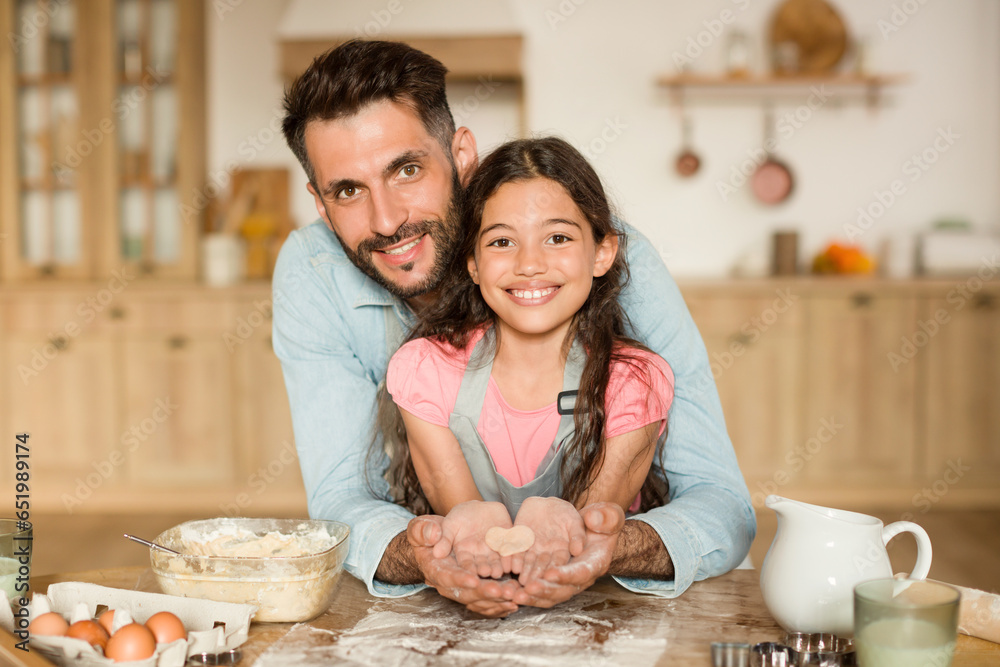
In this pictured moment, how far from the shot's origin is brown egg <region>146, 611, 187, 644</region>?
0.77 metres

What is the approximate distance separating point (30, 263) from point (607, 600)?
345 cm

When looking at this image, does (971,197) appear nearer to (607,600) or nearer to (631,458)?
(631,458)

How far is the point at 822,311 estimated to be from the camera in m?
3.28

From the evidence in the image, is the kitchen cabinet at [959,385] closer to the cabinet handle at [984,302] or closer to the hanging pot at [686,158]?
the cabinet handle at [984,302]

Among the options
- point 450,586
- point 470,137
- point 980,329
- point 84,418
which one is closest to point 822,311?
point 980,329

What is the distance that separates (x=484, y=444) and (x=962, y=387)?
109 inches

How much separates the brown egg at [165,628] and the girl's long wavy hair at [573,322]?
0.57m

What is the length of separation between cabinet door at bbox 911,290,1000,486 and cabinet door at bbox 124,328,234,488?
2837 millimetres
